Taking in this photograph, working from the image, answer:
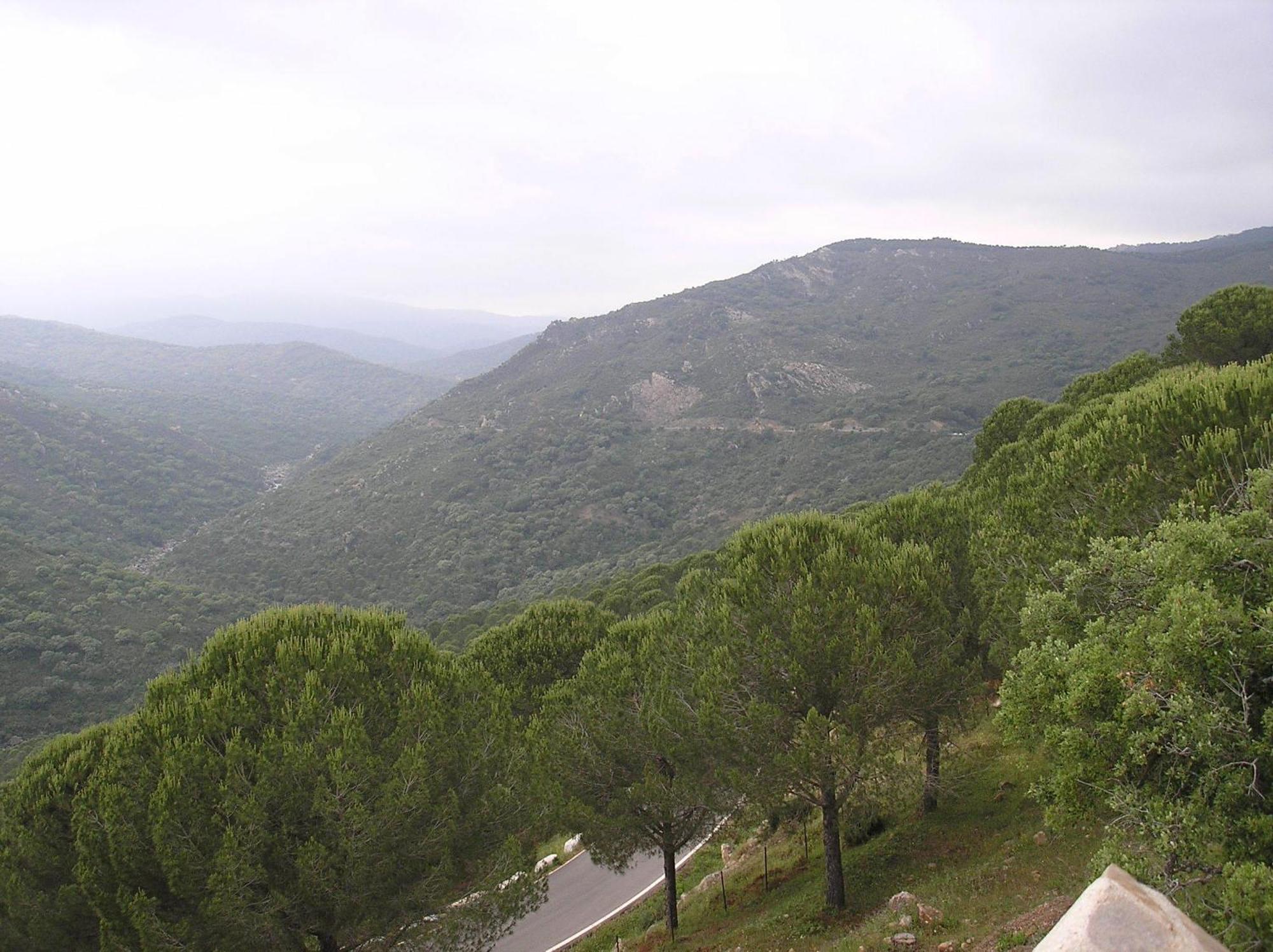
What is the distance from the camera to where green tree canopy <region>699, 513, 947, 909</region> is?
43.6 feet

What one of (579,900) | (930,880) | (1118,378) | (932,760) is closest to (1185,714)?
(930,880)

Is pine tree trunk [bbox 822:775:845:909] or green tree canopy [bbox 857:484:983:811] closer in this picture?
pine tree trunk [bbox 822:775:845:909]

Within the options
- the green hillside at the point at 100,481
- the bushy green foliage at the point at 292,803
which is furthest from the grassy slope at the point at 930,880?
the green hillside at the point at 100,481

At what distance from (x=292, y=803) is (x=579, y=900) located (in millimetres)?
16771

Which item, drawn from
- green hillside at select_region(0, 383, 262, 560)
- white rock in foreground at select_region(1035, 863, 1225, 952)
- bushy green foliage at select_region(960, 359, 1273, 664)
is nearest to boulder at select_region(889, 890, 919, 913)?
bushy green foliage at select_region(960, 359, 1273, 664)

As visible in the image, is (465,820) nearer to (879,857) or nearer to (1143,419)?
(879,857)

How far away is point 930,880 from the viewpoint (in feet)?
46.3

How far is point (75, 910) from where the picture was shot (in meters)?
12.5

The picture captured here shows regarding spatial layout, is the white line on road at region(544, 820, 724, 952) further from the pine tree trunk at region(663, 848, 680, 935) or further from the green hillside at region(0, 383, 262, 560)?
the green hillside at region(0, 383, 262, 560)

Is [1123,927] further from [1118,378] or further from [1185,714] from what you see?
[1118,378]

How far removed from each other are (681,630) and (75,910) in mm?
13375

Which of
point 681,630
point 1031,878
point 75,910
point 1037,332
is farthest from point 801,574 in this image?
point 1037,332

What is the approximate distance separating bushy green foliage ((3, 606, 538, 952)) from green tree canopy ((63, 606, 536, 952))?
0.11 ft

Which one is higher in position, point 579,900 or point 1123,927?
point 1123,927
